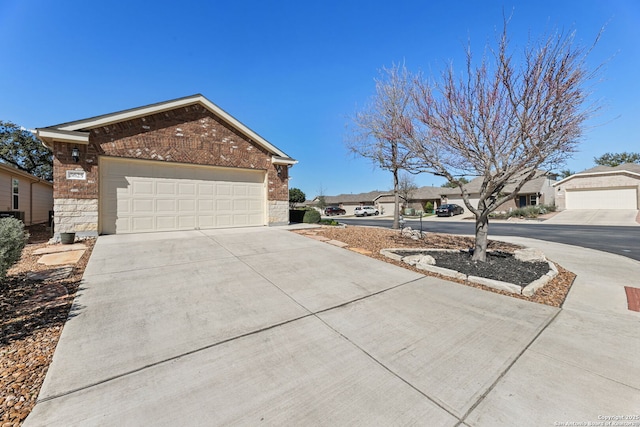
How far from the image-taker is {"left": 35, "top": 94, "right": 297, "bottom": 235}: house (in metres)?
8.21

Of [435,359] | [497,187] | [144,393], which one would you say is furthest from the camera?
[497,187]

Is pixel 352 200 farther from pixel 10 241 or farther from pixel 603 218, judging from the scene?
pixel 10 241

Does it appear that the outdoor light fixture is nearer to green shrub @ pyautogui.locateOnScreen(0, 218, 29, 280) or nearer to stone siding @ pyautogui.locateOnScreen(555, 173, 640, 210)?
green shrub @ pyautogui.locateOnScreen(0, 218, 29, 280)

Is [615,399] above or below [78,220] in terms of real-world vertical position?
below

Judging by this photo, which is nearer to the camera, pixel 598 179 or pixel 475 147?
pixel 475 147

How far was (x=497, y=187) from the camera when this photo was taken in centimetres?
596

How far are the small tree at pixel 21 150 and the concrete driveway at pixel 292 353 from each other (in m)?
30.2

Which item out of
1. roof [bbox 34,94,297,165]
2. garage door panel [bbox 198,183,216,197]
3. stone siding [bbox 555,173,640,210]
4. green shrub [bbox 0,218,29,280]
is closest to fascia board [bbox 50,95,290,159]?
roof [bbox 34,94,297,165]

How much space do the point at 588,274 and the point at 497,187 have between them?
2582 millimetres

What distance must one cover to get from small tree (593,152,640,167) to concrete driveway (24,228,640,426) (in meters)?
62.1

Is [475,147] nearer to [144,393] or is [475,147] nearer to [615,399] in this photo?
[615,399]

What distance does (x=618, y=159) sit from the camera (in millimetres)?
44156

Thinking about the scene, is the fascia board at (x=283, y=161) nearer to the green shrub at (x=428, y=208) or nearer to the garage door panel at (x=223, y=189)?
the garage door panel at (x=223, y=189)

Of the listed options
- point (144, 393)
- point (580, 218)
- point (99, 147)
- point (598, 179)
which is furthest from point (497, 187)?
point (598, 179)
